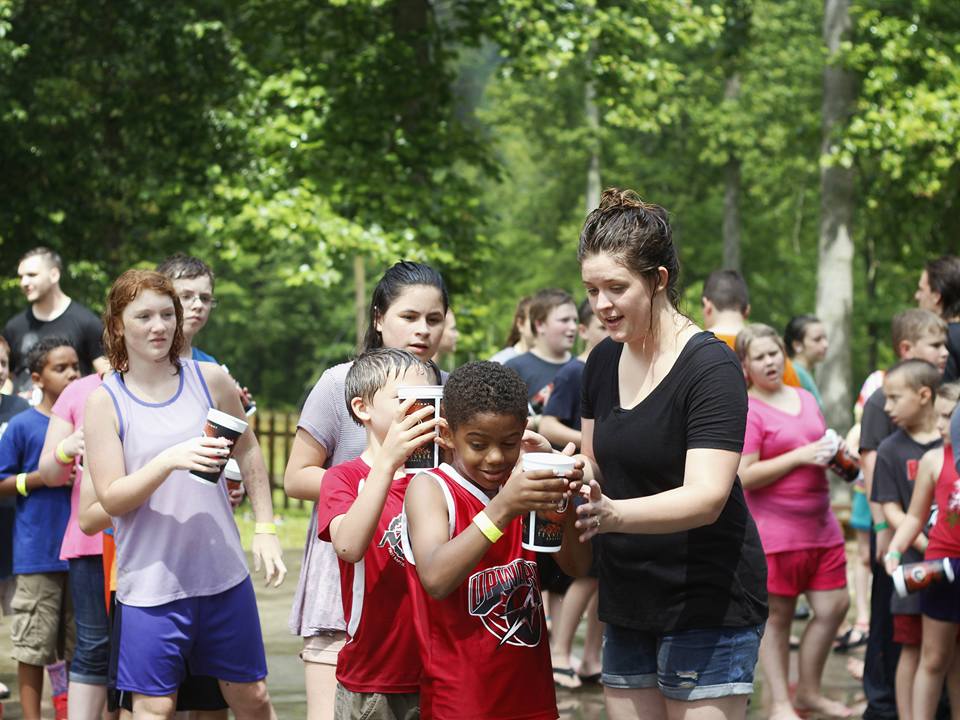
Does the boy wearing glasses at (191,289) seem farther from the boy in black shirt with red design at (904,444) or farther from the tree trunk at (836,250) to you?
the tree trunk at (836,250)

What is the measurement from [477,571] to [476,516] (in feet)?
0.93

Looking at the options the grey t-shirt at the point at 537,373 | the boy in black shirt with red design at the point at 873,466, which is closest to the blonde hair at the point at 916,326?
the boy in black shirt with red design at the point at 873,466

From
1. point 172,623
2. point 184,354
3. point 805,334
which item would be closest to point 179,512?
point 172,623

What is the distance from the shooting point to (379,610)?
159 inches

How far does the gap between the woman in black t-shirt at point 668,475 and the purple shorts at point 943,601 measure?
87.1 inches

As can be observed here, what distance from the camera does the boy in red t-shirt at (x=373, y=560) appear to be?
152 inches

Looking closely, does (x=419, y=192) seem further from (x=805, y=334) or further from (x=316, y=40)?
(x=805, y=334)

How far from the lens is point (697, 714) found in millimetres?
3771

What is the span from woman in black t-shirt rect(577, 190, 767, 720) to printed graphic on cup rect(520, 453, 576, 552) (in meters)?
0.39

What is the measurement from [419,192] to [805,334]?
7049mm

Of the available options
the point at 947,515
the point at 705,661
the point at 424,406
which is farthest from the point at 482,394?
the point at 947,515

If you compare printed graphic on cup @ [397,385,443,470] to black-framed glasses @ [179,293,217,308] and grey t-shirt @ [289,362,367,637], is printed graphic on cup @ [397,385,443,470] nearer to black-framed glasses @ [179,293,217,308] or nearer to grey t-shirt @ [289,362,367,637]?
grey t-shirt @ [289,362,367,637]

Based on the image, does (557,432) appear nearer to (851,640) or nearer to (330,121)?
(851,640)

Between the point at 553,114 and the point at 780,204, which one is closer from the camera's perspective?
the point at 780,204
